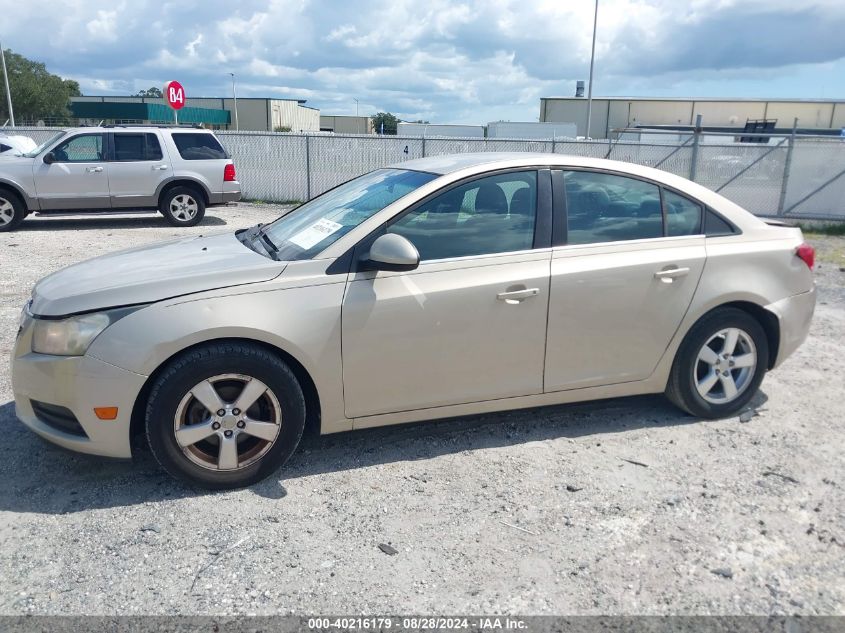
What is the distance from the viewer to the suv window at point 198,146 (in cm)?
1305

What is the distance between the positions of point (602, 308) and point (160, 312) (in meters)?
2.42

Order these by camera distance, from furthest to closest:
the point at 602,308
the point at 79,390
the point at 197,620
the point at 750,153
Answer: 1. the point at 750,153
2. the point at 602,308
3. the point at 79,390
4. the point at 197,620

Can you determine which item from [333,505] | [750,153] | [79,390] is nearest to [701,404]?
[333,505]

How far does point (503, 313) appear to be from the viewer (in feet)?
12.4

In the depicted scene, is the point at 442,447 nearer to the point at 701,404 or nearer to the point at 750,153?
the point at 701,404

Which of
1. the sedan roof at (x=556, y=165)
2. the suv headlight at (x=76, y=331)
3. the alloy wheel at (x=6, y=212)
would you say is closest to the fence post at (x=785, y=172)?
the sedan roof at (x=556, y=165)

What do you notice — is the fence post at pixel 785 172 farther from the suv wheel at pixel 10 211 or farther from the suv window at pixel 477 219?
the suv wheel at pixel 10 211

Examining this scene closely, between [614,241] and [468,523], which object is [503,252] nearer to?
[614,241]

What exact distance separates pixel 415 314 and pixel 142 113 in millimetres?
65535

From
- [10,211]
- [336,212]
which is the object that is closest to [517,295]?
[336,212]

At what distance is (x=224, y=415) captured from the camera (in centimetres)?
338

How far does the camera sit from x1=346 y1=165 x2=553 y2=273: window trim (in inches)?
141

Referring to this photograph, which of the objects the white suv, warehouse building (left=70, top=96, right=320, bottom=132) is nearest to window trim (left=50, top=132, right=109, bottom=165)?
the white suv

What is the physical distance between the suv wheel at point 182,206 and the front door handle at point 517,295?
10.8 m
